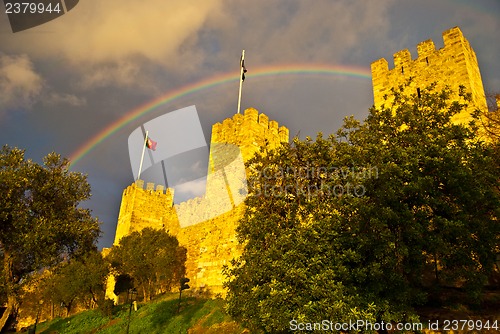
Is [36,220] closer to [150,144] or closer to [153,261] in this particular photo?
[153,261]

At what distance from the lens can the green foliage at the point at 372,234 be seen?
10.9m

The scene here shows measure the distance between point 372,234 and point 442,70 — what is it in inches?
658

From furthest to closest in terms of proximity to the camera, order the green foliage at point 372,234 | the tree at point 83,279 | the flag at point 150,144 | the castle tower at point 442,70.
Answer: the flag at point 150,144, the tree at point 83,279, the castle tower at point 442,70, the green foliage at point 372,234

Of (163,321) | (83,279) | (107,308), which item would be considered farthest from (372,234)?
(83,279)

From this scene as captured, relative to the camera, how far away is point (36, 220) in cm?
1504

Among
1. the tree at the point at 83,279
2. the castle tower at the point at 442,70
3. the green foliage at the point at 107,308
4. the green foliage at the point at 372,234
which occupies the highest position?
the castle tower at the point at 442,70

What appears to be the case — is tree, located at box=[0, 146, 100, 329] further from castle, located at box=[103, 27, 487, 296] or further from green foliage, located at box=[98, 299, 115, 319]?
green foliage, located at box=[98, 299, 115, 319]

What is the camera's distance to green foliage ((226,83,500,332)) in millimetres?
10859

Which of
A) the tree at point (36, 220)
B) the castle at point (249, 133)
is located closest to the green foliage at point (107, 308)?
the castle at point (249, 133)

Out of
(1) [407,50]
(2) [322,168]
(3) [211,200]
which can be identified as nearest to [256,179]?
(2) [322,168]

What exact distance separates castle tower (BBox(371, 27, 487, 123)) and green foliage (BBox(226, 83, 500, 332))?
1054 cm

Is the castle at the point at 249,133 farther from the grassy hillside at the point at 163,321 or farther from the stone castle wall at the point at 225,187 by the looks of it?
the grassy hillside at the point at 163,321

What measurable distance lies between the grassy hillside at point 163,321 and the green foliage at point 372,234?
6.09 m

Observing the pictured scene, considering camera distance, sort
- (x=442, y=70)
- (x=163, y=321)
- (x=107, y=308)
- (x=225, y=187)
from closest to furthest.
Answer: (x=163, y=321), (x=442, y=70), (x=225, y=187), (x=107, y=308)
